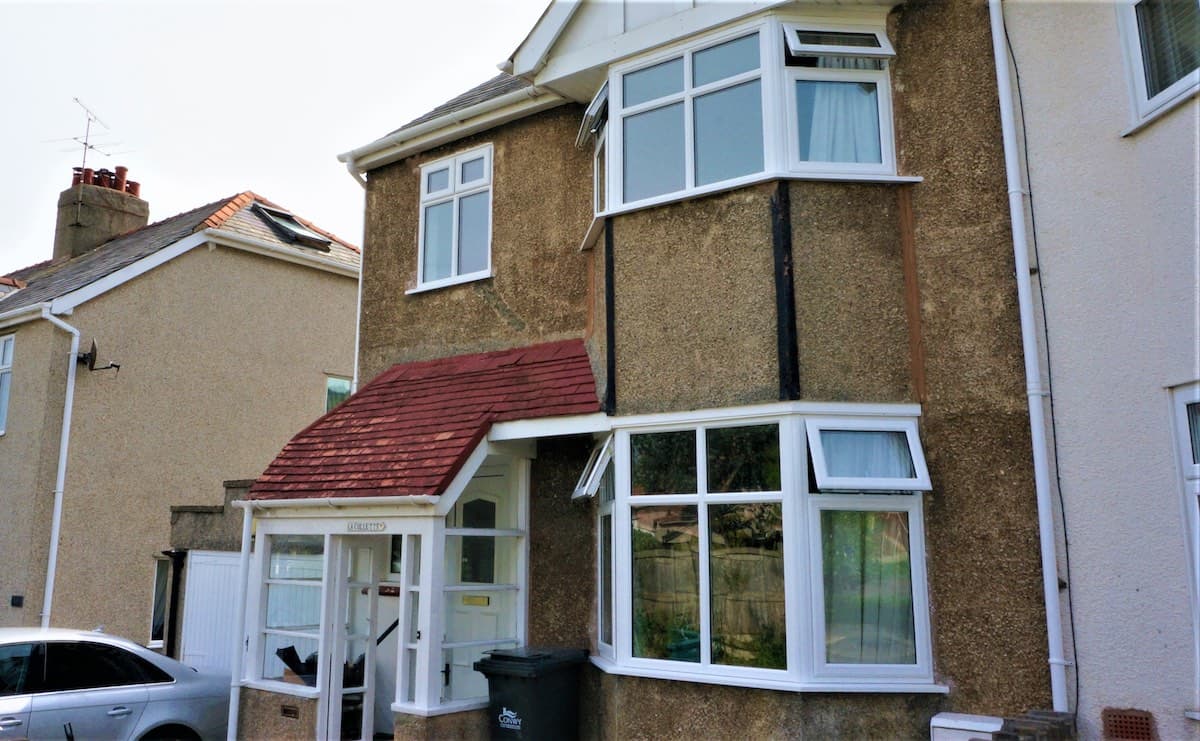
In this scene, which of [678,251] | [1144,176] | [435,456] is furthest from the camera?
[435,456]

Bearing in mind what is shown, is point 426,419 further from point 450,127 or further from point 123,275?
point 123,275

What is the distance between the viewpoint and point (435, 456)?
8.37 metres

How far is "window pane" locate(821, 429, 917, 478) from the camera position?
6805 millimetres

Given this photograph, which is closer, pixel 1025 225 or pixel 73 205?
pixel 1025 225

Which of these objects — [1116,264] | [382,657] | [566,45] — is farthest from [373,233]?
[1116,264]

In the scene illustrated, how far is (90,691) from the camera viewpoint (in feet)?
25.6

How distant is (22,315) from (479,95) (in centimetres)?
747

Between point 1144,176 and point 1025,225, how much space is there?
0.86 meters

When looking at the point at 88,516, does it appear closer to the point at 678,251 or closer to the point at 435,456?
the point at 435,456

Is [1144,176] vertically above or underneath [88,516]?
above

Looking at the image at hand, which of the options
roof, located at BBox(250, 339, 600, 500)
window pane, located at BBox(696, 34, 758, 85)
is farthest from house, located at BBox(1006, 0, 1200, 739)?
roof, located at BBox(250, 339, 600, 500)

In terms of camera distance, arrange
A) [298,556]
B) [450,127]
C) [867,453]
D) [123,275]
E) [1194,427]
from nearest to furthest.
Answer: [1194,427] < [867,453] < [298,556] < [450,127] < [123,275]

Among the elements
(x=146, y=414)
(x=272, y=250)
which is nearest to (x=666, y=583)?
(x=146, y=414)

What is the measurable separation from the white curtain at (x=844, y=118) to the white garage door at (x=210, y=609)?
8.19 meters
